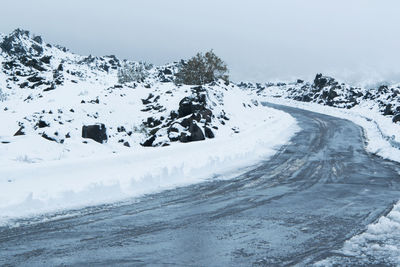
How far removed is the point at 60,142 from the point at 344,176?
11.9 metres

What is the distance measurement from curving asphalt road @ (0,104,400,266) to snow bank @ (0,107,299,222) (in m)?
0.77

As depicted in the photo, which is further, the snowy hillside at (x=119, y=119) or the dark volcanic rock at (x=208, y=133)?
the dark volcanic rock at (x=208, y=133)

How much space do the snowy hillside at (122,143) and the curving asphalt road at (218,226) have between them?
1059mm

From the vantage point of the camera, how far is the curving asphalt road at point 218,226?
14.9 ft

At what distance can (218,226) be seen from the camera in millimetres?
5875

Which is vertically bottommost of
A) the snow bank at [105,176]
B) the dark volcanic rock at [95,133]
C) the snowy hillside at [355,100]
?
the snow bank at [105,176]

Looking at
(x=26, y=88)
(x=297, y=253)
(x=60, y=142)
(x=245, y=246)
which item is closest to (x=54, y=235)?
(x=245, y=246)

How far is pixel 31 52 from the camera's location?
432ft

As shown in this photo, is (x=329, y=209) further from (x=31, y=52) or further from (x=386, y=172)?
(x=31, y=52)

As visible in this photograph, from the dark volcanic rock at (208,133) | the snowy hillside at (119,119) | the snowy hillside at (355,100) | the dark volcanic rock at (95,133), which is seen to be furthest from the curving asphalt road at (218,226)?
the snowy hillside at (355,100)

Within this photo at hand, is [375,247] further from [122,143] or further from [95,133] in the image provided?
[122,143]

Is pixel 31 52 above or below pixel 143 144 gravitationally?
above

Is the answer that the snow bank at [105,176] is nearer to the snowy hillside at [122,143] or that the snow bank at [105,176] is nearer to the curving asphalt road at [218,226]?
the snowy hillside at [122,143]

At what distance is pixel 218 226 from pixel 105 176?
4123 mm
